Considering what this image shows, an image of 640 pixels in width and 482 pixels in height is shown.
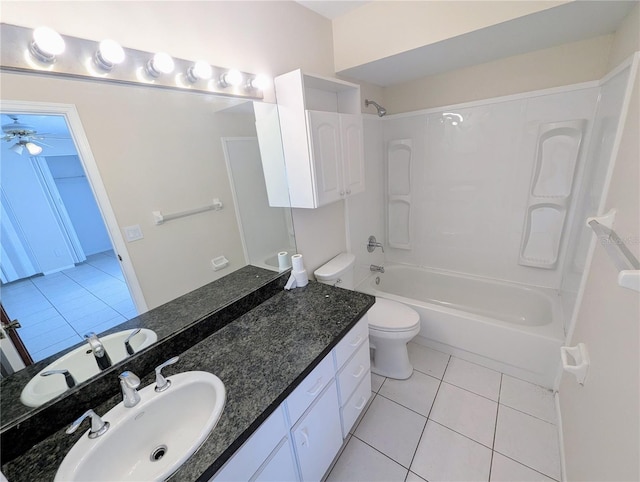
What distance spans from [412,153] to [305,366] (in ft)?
7.12

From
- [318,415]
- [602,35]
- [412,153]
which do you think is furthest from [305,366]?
[602,35]

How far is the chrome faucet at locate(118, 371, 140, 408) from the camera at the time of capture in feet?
2.88

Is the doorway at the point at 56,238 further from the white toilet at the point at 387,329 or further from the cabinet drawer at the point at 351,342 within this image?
the white toilet at the point at 387,329

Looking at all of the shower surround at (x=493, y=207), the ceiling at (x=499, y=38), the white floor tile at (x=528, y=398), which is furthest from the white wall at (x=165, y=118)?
the white floor tile at (x=528, y=398)

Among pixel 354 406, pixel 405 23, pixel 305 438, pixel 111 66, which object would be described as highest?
pixel 405 23

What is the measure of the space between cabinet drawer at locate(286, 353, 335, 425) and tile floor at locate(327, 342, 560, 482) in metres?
0.64

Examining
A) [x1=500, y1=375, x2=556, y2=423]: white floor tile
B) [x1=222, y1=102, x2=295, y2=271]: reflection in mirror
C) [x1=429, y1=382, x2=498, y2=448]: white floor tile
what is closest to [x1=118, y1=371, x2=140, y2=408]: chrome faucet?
[x1=222, y1=102, x2=295, y2=271]: reflection in mirror

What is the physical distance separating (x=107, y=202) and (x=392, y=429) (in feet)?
6.10

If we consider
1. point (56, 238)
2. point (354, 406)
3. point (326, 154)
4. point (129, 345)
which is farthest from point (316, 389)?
point (326, 154)

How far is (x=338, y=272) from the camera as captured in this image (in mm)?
1896

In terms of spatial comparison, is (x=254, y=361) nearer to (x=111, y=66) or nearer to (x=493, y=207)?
(x=111, y=66)

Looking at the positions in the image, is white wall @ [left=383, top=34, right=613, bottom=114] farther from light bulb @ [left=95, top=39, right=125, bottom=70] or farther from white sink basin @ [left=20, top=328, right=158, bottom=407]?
white sink basin @ [left=20, top=328, right=158, bottom=407]

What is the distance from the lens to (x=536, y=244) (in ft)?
6.99

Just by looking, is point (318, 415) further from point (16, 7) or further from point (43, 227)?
point (16, 7)
